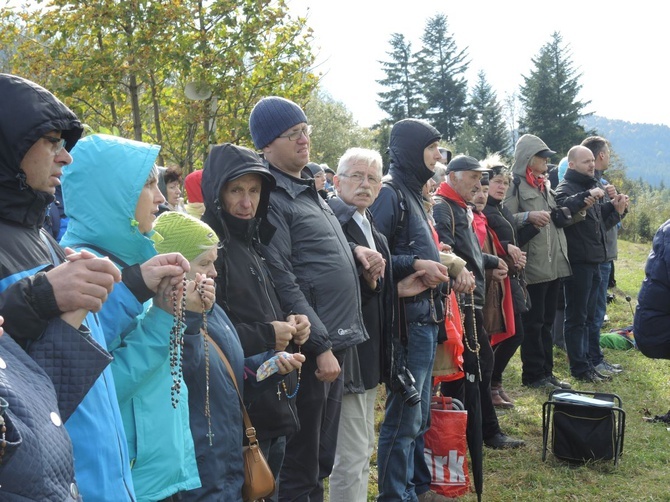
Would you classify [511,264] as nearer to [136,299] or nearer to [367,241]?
[367,241]

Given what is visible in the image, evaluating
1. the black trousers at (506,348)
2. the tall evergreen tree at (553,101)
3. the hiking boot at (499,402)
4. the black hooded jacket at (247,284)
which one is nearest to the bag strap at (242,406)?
the black hooded jacket at (247,284)

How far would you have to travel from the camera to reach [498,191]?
692 cm

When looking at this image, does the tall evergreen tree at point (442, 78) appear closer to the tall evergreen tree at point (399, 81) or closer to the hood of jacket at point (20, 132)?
the tall evergreen tree at point (399, 81)

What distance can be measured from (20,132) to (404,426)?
3141mm

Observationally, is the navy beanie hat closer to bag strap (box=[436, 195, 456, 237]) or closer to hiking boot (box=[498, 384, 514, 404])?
bag strap (box=[436, 195, 456, 237])

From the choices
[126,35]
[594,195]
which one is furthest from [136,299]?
[126,35]

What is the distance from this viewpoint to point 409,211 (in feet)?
15.9

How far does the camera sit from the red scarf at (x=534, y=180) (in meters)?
7.80

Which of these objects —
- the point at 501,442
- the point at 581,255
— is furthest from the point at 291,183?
the point at 581,255

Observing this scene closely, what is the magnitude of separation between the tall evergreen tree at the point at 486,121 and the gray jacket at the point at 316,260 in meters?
45.6

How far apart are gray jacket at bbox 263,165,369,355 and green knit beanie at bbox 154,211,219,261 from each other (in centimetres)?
79

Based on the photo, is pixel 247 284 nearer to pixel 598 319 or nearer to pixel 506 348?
pixel 506 348

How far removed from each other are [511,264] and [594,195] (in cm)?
166

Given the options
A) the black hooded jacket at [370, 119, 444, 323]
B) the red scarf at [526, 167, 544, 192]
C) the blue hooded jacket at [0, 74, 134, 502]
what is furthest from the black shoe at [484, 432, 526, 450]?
the blue hooded jacket at [0, 74, 134, 502]
